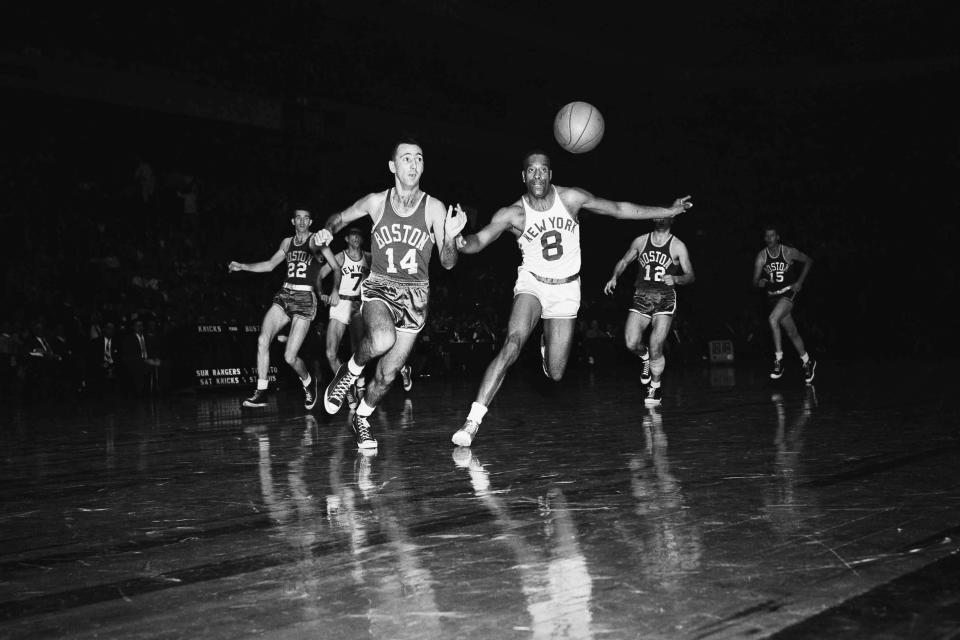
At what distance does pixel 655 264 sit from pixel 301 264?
368cm

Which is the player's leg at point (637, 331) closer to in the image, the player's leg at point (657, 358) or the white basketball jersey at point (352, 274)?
the player's leg at point (657, 358)

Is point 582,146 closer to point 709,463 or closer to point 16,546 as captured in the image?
point 709,463

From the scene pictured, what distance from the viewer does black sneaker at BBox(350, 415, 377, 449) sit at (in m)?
6.28

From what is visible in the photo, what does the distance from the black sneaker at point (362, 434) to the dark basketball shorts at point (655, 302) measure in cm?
466

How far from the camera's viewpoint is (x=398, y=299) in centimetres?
661

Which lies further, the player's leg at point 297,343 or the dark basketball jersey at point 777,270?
the dark basketball jersey at point 777,270

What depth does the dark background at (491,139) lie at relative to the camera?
728 inches

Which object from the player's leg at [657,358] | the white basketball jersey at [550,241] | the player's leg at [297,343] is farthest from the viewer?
the player's leg at [297,343]

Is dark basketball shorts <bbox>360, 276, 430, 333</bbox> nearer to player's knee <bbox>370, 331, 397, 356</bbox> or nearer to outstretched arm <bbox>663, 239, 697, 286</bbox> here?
player's knee <bbox>370, 331, 397, 356</bbox>

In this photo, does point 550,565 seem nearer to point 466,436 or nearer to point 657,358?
point 466,436

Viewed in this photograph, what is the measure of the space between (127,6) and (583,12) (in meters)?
12.1

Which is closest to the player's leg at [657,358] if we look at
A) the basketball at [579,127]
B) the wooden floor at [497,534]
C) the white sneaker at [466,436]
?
the basketball at [579,127]

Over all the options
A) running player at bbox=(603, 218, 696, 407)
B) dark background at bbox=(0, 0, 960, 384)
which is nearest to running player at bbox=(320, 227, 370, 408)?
running player at bbox=(603, 218, 696, 407)

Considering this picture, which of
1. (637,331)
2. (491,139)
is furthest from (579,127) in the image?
(491,139)
